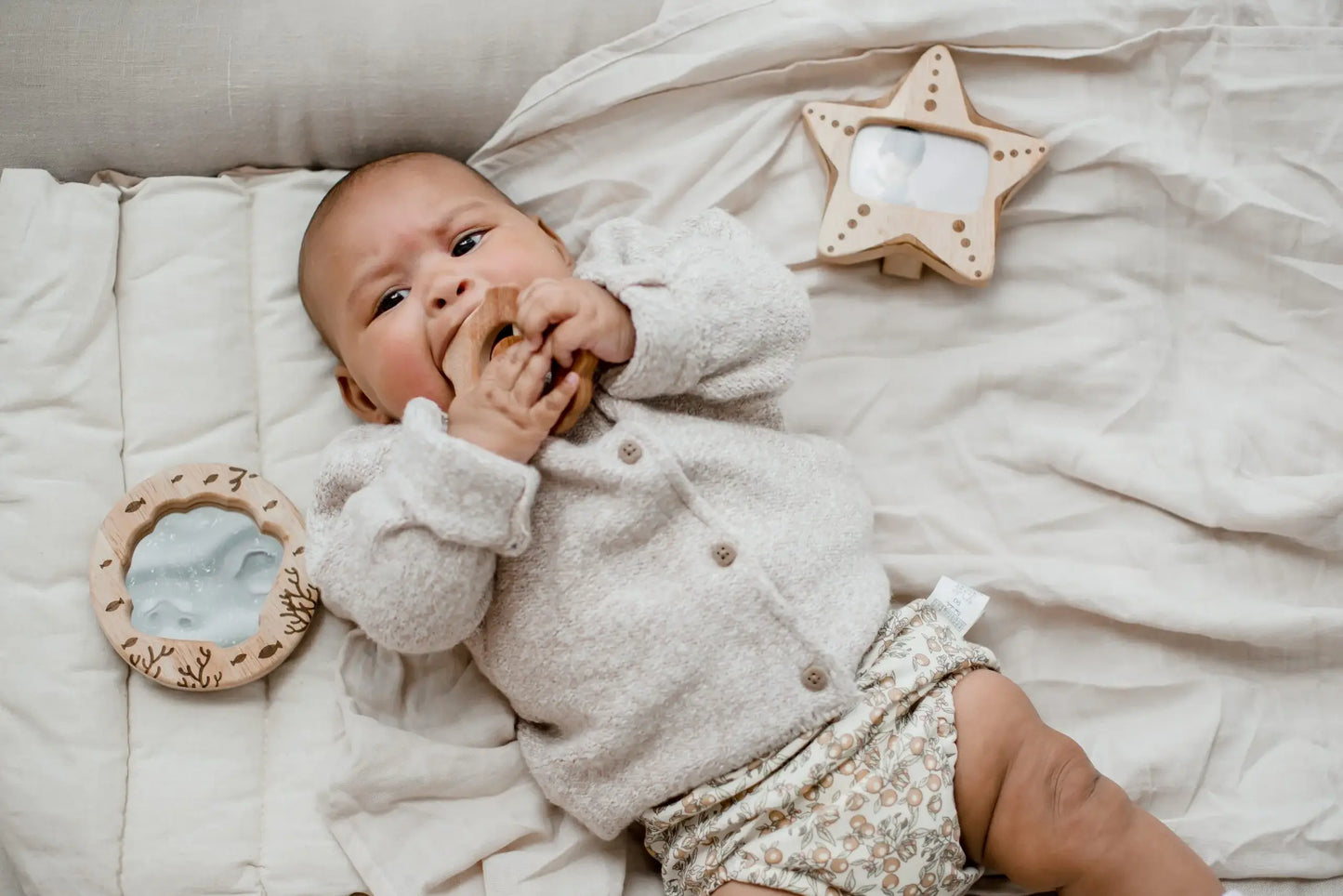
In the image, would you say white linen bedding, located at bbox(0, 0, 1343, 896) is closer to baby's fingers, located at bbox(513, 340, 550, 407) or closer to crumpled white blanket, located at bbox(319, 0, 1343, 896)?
crumpled white blanket, located at bbox(319, 0, 1343, 896)

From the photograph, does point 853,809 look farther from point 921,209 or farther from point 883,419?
point 921,209

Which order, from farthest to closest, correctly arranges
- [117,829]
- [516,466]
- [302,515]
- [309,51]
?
[309,51] < [302,515] < [117,829] < [516,466]

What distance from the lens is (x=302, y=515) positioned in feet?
4.91

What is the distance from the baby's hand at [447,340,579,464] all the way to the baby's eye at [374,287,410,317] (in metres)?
0.19

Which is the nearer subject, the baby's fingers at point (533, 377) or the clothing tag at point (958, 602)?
the baby's fingers at point (533, 377)

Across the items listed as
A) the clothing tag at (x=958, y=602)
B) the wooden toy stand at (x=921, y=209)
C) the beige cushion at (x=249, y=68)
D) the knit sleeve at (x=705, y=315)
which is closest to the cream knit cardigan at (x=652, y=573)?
the knit sleeve at (x=705, y=315)

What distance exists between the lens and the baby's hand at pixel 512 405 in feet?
4.08

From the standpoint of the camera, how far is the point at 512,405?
4.11ft

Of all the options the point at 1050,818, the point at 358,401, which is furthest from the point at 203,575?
the point at 1050,818

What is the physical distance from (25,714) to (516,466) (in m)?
0.70

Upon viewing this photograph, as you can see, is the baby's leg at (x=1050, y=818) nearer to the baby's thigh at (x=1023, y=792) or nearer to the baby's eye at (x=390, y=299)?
the baby's thigh at (x=1023, y=792)

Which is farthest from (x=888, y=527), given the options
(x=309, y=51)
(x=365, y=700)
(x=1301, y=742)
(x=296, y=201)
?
(x=309, y=51)

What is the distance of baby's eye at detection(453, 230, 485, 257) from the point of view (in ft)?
4.63

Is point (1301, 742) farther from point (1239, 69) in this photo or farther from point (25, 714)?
point (25, 714)
